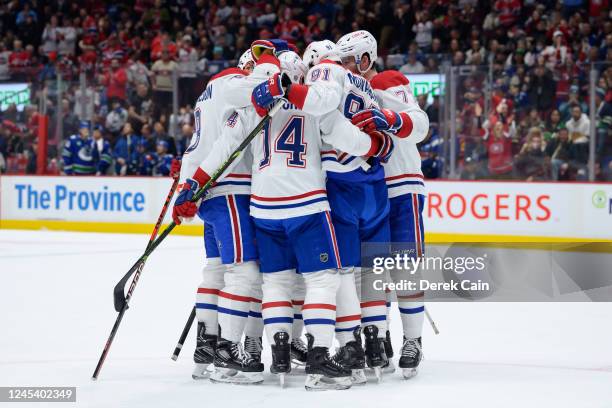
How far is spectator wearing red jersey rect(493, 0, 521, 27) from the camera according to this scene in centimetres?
1257

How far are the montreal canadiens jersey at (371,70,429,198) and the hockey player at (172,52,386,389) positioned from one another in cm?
30

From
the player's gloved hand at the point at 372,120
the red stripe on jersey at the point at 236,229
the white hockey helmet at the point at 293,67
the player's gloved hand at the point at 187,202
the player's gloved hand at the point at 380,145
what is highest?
the white hockey helmet at the point at 293,67

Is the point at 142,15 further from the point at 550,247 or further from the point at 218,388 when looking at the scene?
the point at 218,388

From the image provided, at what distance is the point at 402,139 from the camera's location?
174 inches

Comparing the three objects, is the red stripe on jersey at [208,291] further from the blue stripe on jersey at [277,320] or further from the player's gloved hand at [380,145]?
the player's gloved hand at [380,145]

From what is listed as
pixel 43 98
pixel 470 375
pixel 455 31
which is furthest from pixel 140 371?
pixel 455 31

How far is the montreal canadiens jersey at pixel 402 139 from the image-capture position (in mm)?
4252

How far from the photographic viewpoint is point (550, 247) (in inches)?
358

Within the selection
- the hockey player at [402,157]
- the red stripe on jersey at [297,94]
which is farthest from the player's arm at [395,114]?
the red stripe on jersey at [297,94]

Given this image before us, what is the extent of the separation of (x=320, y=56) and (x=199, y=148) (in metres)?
0.65

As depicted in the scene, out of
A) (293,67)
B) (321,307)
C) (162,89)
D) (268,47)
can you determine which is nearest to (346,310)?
(321,307)

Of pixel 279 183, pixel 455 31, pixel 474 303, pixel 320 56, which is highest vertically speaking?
pixel 455 31

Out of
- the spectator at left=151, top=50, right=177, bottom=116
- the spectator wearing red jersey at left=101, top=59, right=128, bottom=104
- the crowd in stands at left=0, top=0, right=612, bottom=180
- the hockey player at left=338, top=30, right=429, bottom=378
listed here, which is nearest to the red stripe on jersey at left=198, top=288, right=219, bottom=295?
the hockey player at left=338, top=30, right=429, bottom=378

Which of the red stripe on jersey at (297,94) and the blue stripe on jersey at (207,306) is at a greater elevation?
the red stripe on jersey at (297,94)
